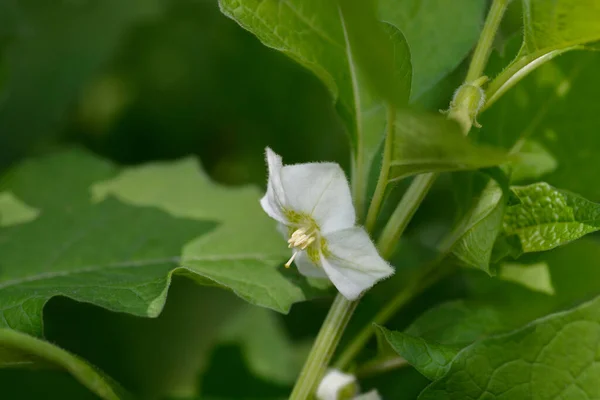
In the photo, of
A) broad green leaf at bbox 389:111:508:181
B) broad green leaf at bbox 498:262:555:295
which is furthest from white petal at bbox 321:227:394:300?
broad green leaf at bbox 498:262:555:295

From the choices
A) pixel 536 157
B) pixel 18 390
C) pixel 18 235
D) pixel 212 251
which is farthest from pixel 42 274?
pixel 536 157

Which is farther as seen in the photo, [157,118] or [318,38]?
[157,118]

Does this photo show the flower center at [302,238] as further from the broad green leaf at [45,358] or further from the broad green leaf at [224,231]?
the broad green leaf at [45,358]

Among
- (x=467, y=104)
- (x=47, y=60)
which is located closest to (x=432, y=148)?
(x=467, y=104)

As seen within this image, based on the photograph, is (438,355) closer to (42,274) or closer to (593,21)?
(593,21)

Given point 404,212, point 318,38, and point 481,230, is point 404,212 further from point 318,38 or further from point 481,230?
point 318,38


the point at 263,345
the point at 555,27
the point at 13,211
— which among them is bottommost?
the point at 263,345
